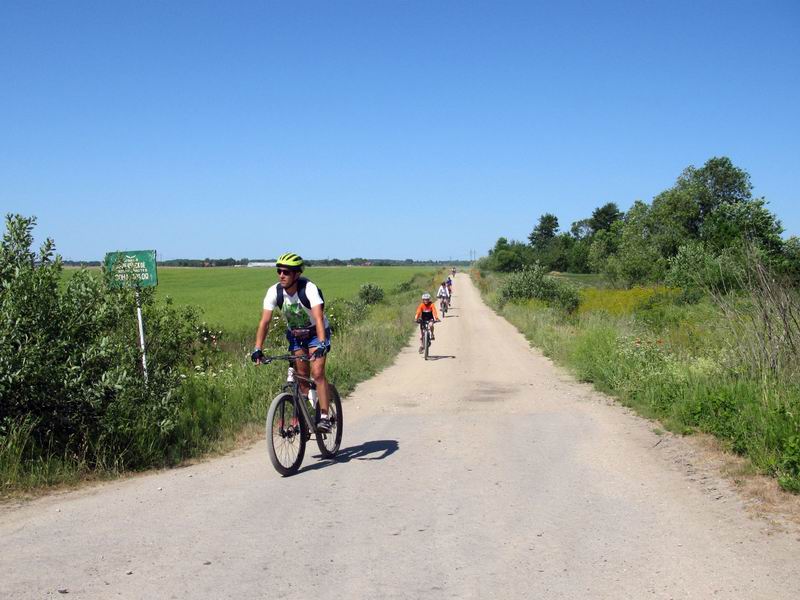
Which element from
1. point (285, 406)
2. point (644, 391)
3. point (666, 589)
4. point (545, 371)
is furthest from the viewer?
point (545, 371)

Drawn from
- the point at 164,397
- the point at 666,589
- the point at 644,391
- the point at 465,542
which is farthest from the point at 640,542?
the point at 644,391

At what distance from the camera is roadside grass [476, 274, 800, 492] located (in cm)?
630

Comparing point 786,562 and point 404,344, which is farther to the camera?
point 404,344

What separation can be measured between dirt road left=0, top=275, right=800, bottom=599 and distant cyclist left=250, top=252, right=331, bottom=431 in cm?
89

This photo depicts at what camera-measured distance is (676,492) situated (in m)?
5.81

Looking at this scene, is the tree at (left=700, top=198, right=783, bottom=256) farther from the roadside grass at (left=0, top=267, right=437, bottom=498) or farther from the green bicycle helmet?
the green bicycle helmet

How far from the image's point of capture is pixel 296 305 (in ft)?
21.9

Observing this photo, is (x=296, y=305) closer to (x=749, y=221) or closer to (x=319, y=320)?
(x=319, y=320)

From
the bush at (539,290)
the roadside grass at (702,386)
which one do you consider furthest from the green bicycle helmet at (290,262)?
the bush at (539,290)

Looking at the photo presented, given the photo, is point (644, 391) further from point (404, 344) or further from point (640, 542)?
point (404, 344)

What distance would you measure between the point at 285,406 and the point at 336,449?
93cm

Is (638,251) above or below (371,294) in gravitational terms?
above

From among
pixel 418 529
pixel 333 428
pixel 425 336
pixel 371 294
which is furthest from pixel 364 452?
pixel 371 294

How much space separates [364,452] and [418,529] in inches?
102
